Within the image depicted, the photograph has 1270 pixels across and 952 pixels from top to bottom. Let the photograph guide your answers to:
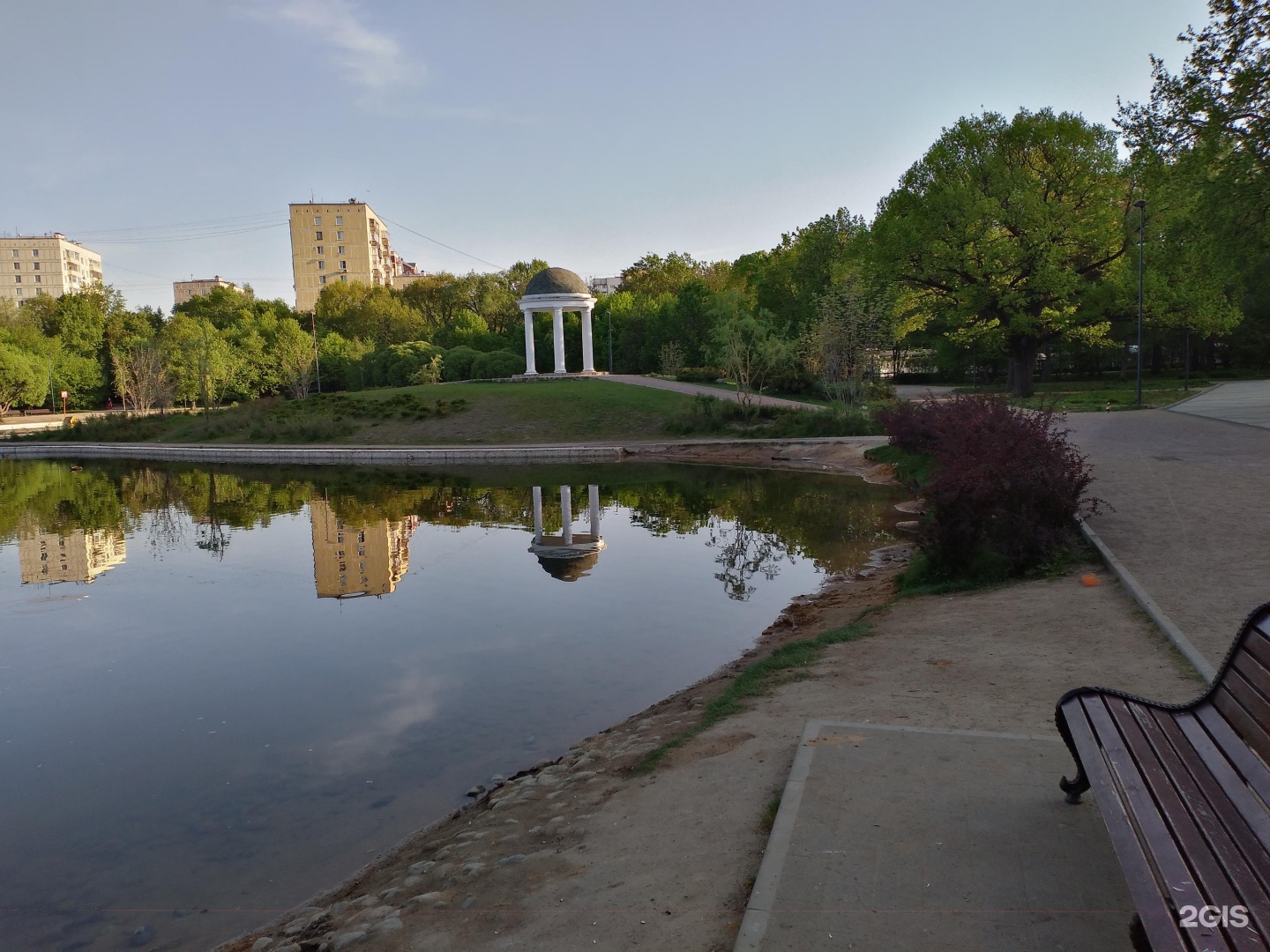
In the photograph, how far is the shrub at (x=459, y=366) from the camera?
185 ft

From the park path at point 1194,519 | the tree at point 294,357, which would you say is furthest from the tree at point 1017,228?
the tree at point 294,357

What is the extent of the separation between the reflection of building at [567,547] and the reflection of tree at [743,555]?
202cm

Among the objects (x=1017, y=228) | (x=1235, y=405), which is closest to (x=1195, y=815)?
(x=1235, y=405)

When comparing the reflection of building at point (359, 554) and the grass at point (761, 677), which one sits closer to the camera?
the grass at point (761, 677)

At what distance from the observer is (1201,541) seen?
9.22m

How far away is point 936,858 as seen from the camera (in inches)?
140

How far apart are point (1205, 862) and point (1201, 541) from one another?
7736 millimetres

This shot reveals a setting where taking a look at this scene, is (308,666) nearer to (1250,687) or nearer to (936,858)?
(936,858)

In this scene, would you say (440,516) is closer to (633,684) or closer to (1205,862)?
(633,684)

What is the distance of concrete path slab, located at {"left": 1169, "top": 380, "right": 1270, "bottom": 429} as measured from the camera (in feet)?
71.2

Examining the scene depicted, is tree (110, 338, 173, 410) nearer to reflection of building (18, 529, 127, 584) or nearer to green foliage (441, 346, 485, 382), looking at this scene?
green foliage (441, 346, 485, 382)

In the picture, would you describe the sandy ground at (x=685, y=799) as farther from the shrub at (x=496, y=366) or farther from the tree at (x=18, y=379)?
the tree at (x=18, y=379)

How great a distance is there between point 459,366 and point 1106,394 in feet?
121

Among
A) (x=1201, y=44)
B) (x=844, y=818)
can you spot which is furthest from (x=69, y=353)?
(x=844, y=818)
